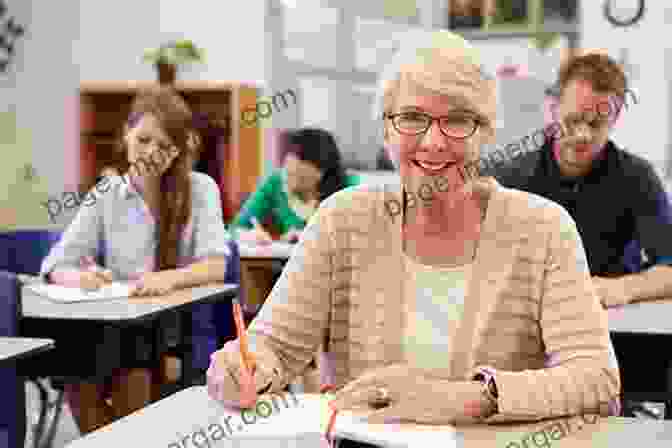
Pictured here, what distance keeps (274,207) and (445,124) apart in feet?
11.2

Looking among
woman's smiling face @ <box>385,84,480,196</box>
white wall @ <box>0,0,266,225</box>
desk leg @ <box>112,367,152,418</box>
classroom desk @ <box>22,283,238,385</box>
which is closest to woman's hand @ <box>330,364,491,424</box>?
woman's smiling face @ <box>385,84,480,196</box>

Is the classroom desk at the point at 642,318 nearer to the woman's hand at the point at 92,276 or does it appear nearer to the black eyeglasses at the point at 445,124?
the black eyeglasses at the point at 445,124

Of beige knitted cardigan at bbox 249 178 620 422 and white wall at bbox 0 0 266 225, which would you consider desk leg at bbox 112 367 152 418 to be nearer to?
beige knitted cardigan at bbox 249 178 620 422

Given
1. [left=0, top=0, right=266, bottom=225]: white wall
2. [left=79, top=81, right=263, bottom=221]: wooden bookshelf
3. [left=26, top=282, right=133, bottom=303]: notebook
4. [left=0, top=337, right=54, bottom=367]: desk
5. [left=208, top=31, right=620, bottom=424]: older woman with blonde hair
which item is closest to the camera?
[left=208, top=31, right=620, bottom=424]: older woman with blonde hair

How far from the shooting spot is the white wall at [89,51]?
7.01m

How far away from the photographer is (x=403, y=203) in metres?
1.64

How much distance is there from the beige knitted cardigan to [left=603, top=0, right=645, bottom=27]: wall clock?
14.0 feet

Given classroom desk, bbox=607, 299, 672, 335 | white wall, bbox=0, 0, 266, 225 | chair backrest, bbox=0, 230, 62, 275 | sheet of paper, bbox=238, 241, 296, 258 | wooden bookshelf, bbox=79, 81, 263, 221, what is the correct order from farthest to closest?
white wall, bbox=0, 0, 266, 225 < wooden bookshelf, bbox=79, 81, 263, 221 < sheet of paper, bbox=238, 241, 296, 258 < chair backrest, bbox=0, 230, 62, 275 < classroom desk, bbox=607, 299, 672, 335

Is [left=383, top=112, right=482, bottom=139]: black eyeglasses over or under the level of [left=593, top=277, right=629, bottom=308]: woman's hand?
over

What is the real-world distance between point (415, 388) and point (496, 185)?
1.46 ft

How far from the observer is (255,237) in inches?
177

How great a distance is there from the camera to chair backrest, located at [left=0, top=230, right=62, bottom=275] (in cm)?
358

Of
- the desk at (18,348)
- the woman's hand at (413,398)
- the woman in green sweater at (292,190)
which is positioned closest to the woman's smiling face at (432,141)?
the woman's hand at (413,398)

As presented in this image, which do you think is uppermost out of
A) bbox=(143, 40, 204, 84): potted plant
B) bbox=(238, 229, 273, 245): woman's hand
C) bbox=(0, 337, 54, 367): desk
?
bbox=(143, 40, 204, 84): potted plant
